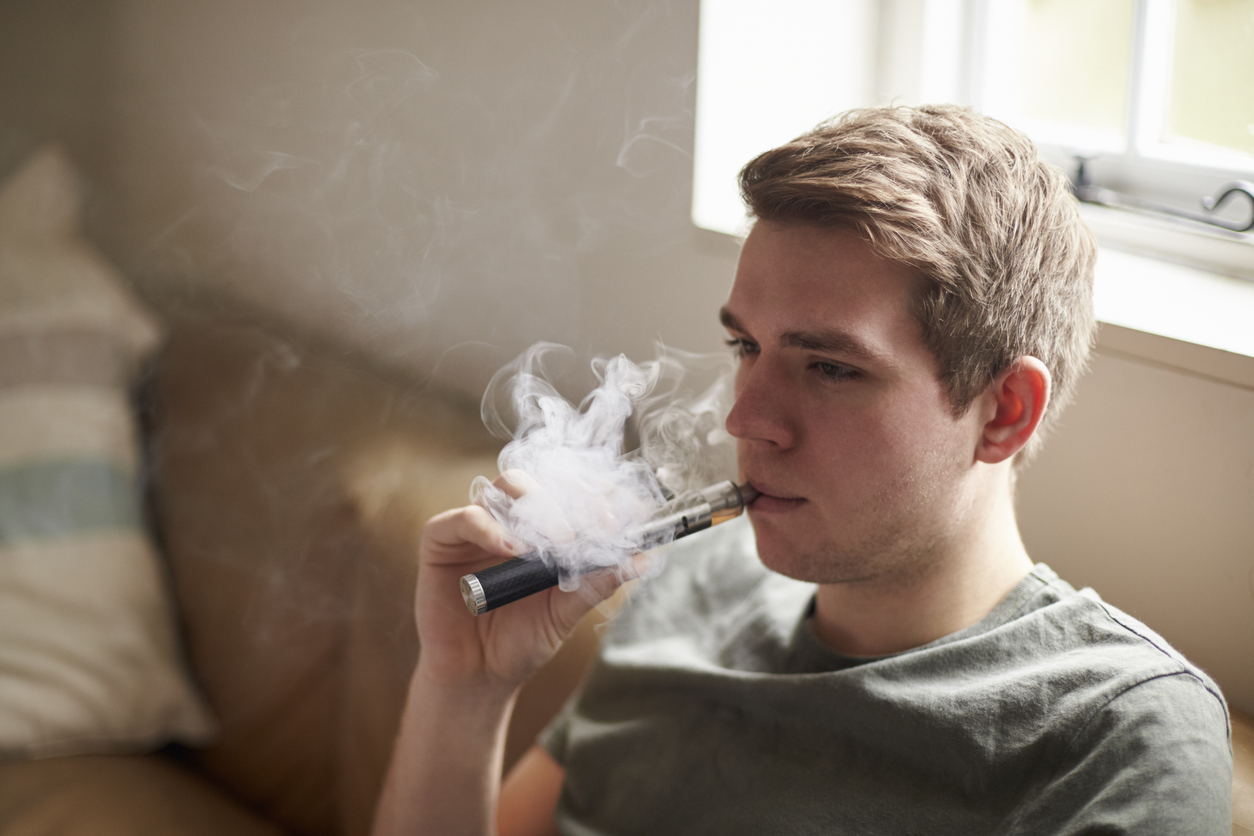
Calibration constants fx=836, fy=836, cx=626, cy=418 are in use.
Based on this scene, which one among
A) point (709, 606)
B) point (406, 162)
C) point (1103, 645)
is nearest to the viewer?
point (1103, 645)

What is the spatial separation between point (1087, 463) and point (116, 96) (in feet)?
6.86

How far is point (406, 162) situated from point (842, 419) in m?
1.21

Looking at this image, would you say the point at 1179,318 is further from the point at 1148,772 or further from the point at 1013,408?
the point at 1148,772

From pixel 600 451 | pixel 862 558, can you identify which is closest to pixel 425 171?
pixel 600 451

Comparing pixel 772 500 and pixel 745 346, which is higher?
pixel 745 346

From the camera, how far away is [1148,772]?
76cm

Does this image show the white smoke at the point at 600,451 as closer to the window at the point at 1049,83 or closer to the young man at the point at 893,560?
the young man at the point at 893,560

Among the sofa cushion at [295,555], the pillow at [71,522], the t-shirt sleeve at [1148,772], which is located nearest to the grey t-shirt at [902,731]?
the t-shirt sleeve at [1148,772]

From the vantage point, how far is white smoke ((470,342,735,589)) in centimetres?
103

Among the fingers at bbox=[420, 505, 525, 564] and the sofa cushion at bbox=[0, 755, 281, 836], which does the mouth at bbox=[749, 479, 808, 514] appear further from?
the sofa cushion at bbox=[0, 755, 281, 836]

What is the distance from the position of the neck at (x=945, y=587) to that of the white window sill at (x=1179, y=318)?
0.28 meters

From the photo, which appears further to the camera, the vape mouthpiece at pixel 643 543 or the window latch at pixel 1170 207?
the window latch at pixel 1170 207

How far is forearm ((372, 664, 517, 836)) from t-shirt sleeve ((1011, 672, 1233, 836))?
0.68 m

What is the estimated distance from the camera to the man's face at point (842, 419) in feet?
3.11
